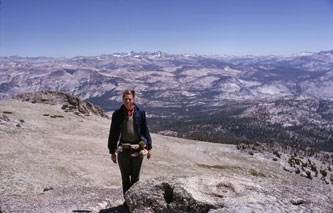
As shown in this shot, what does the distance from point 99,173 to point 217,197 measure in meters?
17.9

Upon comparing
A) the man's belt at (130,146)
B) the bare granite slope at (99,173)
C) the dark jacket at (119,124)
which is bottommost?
the bare granite slope at (99,173)

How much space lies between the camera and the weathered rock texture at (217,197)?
28.4 feet

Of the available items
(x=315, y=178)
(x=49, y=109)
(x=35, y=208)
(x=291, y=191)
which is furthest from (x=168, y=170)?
(x=49, y=109)

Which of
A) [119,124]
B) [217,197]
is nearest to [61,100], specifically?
[119,124]

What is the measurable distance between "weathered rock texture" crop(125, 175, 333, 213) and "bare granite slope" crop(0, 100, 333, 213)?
4 cm

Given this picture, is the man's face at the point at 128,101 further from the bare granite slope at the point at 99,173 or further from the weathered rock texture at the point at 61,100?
the weathered rock texture at the point at 61,100

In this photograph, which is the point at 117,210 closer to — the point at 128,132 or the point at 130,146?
the point at 130,146

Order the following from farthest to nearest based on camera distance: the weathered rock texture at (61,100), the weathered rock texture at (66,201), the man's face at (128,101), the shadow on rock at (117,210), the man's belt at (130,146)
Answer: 1. the weathered rock texture at (61,100)
2. the weathered rock texture at (66,201)
3. the shadow on rock at (117,210)
4. the man's belt at (130,146)
5. the man's face at (128,101)

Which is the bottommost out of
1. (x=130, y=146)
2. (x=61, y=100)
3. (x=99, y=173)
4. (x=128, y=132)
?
(x=99, y=173)

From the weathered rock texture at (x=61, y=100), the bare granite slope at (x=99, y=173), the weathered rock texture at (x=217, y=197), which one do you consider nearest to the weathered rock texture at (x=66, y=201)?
the bare granite slope at (x=99, y=173)

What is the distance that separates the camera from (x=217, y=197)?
935 centimetres

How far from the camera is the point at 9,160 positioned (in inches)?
920

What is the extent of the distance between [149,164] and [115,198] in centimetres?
1748

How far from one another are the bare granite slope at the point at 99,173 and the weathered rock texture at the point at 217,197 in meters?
0.04
